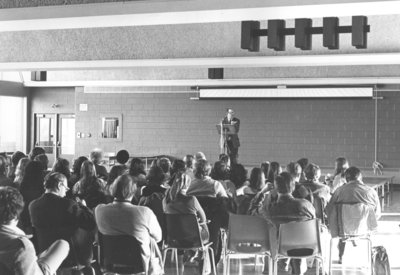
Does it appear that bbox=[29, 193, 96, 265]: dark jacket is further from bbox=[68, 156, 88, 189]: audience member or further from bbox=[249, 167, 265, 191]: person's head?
bbox=[249, 167, 265, 191]: person's head

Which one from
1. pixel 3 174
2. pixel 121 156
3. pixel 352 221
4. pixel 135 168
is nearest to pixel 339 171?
pixel 352 221

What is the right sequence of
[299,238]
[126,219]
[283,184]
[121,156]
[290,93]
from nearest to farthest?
[126,219] → [299,238] → [283,184] → [121,156] → [290,93]

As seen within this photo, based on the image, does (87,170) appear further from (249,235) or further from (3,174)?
(249,235)

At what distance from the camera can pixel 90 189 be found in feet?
18.4

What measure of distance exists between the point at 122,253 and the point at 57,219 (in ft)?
1.80

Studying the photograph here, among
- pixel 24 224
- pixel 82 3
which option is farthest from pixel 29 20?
pixel 24 224

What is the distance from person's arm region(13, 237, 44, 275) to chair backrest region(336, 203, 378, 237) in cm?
376

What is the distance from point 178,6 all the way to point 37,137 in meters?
15.0

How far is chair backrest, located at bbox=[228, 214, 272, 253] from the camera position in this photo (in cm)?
532

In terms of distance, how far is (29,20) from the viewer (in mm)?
6711

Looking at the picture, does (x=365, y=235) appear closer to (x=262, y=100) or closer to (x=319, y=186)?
(x=319, y=186)

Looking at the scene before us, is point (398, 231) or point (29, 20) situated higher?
point (29, 20)

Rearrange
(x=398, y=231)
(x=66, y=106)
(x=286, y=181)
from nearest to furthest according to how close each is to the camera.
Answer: (x=286, y=181) < (x=398, y=231) < (x=66, y=106)

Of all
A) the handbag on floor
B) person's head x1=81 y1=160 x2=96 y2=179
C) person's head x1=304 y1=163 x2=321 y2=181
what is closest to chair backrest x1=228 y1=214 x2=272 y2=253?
person's head x1=81 y1=160 x2=96 y2=179
